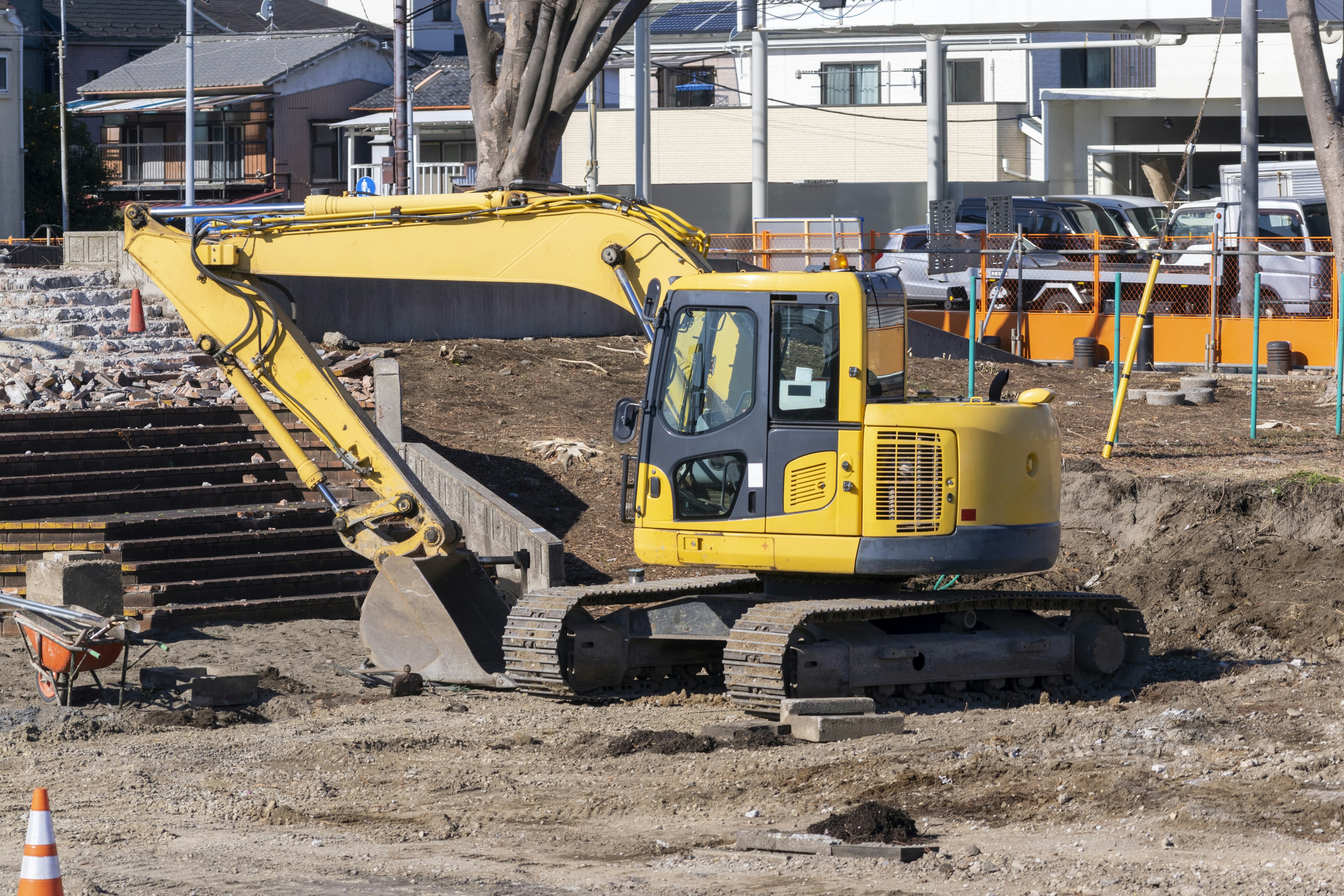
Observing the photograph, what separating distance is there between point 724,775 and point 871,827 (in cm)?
Result: 152

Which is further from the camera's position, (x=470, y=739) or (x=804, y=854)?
(x=470, y=739)

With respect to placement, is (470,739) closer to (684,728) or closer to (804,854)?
(684,728)

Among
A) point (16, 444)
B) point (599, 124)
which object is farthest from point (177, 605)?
point (599, 124)

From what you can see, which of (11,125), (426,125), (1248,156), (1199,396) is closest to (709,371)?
(1199,396)

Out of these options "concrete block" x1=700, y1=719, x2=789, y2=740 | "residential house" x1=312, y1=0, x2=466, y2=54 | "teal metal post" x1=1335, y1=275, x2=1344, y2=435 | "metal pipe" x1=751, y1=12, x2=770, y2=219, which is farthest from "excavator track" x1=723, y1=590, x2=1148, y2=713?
"residential house" x1=312, y1=0, x2=466, y2=54

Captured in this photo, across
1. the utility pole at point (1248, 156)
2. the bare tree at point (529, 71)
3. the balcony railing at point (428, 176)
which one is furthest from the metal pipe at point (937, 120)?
the bare tree at point (529, 71)

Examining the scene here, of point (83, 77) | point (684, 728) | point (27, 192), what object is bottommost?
point (684, 728)

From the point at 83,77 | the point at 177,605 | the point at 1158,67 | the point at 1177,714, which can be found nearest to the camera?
the point at 1177,714

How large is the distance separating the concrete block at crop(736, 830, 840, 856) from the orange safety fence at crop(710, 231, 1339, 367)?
16.3 metres

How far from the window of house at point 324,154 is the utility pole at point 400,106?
964 inches

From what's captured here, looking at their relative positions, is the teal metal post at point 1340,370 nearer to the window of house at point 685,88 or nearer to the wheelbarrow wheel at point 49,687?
the wheelbarrow wheel at point 49,687

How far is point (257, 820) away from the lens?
768 centimetres

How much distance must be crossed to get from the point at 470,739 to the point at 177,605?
478cm

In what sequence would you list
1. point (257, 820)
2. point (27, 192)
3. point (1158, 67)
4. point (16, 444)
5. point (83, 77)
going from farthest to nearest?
1. point (83, 77)
2. point (27, 192)
3. point (1158, 67)
4. point (16, 444)
5. point (257, 820)
